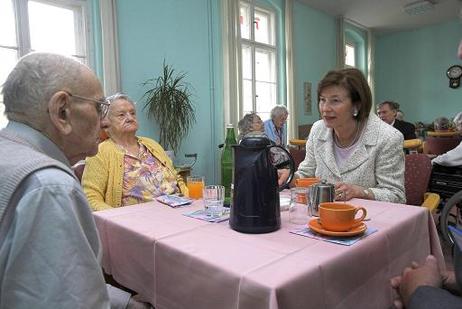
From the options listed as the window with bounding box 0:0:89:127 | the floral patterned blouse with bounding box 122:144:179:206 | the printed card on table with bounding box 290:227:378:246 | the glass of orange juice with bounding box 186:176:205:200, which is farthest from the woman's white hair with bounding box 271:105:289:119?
the printed card on table with bounding box 290:227:378:246

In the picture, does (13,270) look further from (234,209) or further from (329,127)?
(329,127)

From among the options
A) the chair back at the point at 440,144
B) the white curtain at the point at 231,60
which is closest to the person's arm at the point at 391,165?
the chair back at the point at 440,144

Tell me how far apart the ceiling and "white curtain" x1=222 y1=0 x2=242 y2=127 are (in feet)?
6.58

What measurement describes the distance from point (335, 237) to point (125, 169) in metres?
1.24

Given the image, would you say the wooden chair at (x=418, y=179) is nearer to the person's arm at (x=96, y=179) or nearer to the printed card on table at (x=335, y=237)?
the printed card on table at (x=335, y=237)

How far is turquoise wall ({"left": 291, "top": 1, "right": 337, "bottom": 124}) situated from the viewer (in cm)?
630

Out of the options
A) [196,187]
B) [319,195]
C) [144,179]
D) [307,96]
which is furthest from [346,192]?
[307,96]

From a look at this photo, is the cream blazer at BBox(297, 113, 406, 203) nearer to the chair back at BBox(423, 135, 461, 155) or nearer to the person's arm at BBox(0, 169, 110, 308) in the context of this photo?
the person's arm at BBox(0, 169, 110, 308)

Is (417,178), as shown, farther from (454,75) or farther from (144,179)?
(454,75)

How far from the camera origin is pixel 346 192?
1408 mm

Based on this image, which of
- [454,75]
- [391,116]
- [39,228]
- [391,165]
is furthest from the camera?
[454,75]

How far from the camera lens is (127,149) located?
197 centimetres

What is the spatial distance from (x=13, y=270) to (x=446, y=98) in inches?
344

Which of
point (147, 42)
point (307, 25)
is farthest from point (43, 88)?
point (307, 25)
